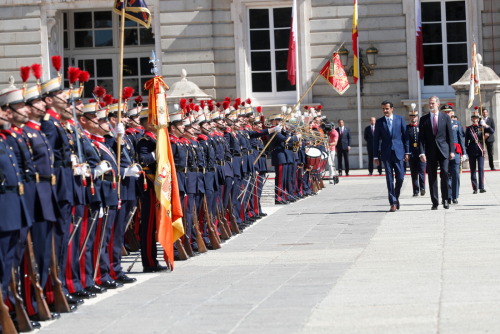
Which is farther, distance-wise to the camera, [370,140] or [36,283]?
[370,140]

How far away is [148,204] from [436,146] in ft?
25.6

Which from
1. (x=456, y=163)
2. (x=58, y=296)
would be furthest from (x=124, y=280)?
(x=456, y=163)

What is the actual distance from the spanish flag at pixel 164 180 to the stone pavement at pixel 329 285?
17.5 inches

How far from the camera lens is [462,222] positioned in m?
18.1

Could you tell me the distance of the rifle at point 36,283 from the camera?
405 inches

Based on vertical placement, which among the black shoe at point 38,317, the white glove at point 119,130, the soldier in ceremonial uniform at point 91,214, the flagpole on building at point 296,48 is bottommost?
the black shoe at point 38,317

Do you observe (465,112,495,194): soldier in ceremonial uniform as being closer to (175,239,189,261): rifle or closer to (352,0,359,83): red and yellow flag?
(352,0,359,83): red and yellow flag

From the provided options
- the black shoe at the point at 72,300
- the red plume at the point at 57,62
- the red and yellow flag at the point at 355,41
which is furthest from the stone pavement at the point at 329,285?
the red and yellow flag at the point at 355,41

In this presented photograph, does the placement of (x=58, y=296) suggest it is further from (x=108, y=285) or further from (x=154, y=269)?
(x=154, y=269)

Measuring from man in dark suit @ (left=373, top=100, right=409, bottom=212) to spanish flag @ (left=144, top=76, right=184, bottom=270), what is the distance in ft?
22.2

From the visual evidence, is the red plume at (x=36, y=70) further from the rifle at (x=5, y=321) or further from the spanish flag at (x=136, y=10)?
the spanish flag at (x=136, y=10)

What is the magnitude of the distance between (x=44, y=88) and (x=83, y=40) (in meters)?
28.5

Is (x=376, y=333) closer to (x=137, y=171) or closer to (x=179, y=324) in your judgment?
(x=179, y=324)

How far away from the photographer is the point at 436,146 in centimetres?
2072
